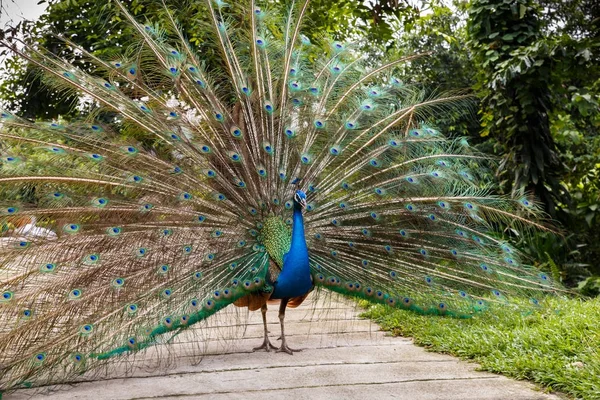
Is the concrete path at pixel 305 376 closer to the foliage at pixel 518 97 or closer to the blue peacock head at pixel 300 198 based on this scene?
the blue peacock head at pixel 300 198

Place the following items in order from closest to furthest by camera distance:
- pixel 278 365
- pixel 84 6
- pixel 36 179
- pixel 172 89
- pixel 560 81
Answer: pixel 36 179 < pixel 278 365 < pixel 172 89 < pixel 560 81 < pixel 84 6

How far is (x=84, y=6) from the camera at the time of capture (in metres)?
8.88

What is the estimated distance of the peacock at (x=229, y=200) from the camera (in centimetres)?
442

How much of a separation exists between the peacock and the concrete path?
0.80 ft

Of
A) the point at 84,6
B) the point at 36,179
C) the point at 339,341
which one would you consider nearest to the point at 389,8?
the point at 36,179

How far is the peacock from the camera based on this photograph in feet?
14.5

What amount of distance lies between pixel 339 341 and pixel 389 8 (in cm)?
325

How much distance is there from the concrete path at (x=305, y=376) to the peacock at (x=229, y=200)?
24cm

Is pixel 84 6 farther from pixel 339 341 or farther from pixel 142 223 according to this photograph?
pixel 339 341

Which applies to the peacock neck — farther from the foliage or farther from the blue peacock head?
the foliage

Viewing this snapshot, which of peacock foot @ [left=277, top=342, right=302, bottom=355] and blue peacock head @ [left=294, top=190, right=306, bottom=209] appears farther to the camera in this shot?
peacock foot @ [left=277, top=342, right=302, bottom=355]

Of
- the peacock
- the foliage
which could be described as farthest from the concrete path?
the foliage

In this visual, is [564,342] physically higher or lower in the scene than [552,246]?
lower

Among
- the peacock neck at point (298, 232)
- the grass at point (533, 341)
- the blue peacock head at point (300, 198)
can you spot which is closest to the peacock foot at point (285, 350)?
the peacock neck at point (298, 232)
